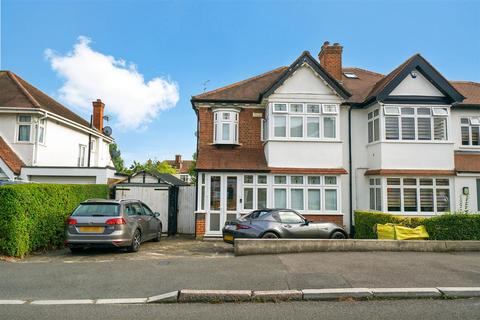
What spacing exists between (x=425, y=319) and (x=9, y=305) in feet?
20.6

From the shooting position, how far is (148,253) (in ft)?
31.9

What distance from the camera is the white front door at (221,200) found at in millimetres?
13367

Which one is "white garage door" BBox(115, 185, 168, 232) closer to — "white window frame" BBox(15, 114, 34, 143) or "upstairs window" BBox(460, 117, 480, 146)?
"white window frame" BBox(15, 114, 34, 143)

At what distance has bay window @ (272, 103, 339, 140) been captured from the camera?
13.8 m

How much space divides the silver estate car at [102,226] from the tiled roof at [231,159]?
4.13m

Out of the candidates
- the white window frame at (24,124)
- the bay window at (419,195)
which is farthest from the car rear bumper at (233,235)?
the white window frame at (24,124)

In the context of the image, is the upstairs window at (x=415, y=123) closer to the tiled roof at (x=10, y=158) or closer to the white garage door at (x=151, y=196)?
the white garage door at (x=151, y=196)

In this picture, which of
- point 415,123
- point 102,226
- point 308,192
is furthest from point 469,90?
point 102,226

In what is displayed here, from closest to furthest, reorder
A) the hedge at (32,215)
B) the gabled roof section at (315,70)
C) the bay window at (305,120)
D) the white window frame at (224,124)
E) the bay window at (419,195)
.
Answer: the hedge at (32,215) < the bay window at (419,195) < the gabled roof section at (315,70) < the bay window at (305,120) < the white window frame at (224,124)

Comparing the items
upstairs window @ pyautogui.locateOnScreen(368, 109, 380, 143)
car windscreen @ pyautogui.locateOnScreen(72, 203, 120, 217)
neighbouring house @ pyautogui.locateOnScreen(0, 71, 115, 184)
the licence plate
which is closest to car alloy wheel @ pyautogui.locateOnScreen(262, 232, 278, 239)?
car windscreen @ pyautogui.locateOnScreen(72, 203, 120, 217)

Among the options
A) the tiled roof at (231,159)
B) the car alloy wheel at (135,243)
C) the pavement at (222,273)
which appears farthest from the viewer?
the tiled roof at (231,159)

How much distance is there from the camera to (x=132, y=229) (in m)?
9.67

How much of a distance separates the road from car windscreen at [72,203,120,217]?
435 cm

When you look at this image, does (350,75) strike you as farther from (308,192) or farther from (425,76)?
(308,192)
